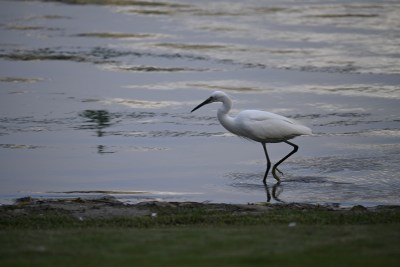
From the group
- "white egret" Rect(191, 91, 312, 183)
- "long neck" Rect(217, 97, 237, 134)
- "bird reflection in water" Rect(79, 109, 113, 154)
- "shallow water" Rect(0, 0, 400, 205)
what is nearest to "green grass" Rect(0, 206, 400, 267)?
"shallow water" Rect(0, 0, 400, 205)

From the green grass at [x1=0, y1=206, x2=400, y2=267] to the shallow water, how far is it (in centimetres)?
188

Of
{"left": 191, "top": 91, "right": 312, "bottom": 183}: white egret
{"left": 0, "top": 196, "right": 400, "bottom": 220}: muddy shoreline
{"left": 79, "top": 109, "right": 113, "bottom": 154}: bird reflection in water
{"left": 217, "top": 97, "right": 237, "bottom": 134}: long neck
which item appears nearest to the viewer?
{"left": 0, "top": 196, "right": 400, "bottom": 220}: muddy shoreline

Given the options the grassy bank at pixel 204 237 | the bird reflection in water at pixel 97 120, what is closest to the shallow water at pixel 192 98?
the bird reflection in water at pixel 97 120

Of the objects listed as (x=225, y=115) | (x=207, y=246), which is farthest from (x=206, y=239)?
(x=225, y=115)

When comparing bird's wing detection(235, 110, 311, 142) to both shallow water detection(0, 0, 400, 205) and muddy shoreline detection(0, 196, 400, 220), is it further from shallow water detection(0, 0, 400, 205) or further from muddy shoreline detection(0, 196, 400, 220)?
muddy shoreline detection(0, 196, 400, 220)

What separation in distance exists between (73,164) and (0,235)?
5.05 m

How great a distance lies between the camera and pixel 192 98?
1814 centimetres

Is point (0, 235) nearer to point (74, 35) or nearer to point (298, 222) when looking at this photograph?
point (298, 222)

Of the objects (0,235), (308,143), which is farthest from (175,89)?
(0,235)

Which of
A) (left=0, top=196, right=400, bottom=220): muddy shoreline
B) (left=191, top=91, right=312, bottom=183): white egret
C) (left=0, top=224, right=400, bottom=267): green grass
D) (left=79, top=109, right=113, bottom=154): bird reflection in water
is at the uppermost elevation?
(left=191, top=91, right=312, bottom=183): white egret

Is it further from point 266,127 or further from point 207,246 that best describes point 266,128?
point 207,246

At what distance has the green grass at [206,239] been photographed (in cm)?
710

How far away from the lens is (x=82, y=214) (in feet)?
33.4

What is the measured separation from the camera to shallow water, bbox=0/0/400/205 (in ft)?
41.2
